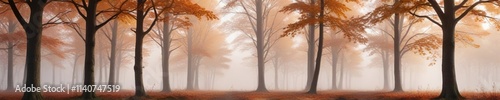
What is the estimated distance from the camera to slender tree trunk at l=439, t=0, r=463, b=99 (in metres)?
12.6

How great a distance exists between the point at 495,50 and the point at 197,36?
33.5m

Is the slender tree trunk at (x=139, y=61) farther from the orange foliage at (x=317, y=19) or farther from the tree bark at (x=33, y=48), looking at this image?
the orange foliage at (x=317, y=19)

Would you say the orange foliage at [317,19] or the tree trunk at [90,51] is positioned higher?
the orange foliage at [317,19]

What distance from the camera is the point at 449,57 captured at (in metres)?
12.8

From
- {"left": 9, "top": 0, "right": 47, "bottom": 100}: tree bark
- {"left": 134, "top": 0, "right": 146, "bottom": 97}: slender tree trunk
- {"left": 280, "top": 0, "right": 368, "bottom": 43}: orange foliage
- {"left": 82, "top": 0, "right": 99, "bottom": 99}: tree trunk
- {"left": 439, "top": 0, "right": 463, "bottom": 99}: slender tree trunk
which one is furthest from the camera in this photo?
{"left": 280, "top": 0, "right": 368, "bottom": 43}: orange foliage

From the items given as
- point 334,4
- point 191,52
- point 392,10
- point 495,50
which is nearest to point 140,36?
point 334,4

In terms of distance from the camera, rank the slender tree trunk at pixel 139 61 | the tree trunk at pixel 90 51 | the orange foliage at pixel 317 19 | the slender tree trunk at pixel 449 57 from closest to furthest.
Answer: the slender tree trunk at pixel 449 57 → the tree trunk at pixel 90 51 → the slender tree trunk at pixel 139 61 → the orange foliage at pixel 317 19

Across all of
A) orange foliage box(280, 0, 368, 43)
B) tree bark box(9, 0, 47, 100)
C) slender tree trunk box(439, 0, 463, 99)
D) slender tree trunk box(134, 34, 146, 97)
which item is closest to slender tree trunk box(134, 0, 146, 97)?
slender tree trunk box(134, 34, 146, 97)

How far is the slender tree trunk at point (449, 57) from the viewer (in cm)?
1259

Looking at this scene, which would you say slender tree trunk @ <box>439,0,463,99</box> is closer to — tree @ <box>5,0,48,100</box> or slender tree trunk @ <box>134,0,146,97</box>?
slender tree trunk @ <box>134,0,146,97</box>

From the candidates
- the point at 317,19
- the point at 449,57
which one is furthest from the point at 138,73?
the point at 449,57

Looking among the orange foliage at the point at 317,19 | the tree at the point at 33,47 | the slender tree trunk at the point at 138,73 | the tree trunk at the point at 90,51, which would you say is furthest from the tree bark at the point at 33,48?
the orange foliage at the point at 317,19

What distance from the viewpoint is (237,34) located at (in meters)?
36.9

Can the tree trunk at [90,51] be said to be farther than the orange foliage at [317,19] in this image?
No
